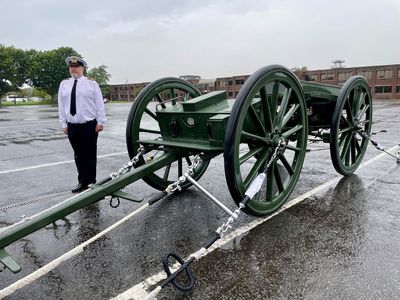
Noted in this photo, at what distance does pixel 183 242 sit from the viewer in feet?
11.7

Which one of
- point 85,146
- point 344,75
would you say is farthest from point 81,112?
point 344,75

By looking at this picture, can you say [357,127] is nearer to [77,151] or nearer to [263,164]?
[263,164]

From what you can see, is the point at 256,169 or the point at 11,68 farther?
the point at 11,68

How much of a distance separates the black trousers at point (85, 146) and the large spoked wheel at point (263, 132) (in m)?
2.34

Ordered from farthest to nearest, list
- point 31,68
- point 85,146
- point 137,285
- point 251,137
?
1. point 31,68
2. point 85,146
3. point 251,137
4. point 137,285

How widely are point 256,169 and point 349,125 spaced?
2.60 metres

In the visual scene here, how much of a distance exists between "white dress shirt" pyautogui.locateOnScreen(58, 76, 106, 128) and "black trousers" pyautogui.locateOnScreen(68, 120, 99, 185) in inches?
3.9

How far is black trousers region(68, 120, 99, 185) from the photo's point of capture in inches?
204

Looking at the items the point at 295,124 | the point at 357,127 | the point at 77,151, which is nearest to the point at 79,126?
the point at 77,151

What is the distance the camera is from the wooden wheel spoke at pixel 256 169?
3.74 m

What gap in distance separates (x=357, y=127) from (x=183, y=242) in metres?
3.59

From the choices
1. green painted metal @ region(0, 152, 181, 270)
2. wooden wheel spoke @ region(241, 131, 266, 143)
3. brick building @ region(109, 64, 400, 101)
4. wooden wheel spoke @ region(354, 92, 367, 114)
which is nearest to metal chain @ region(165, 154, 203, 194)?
green painted metal @ region(0, 152, 181, 270)

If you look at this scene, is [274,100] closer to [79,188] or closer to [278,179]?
[278,179]

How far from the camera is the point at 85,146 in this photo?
529 cm
